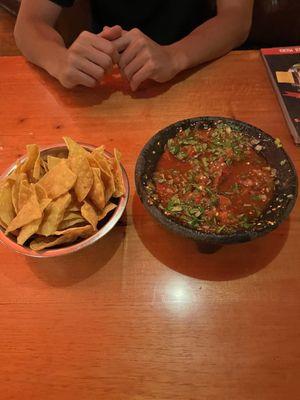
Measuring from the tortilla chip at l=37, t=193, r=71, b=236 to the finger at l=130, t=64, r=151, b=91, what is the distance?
59 centimetres

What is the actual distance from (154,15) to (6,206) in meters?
1.19

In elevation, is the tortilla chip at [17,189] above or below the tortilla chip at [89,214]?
above

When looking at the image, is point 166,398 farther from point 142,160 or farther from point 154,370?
point 142,160

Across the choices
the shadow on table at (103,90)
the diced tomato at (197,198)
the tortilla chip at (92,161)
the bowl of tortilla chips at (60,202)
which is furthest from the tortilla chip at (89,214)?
the shadow on table at (103,90)

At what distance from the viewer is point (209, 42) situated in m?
1.28

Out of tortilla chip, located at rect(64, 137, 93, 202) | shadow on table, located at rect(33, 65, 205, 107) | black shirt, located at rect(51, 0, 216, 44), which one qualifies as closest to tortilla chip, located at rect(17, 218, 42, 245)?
tortilla chip, located at rect(64, 137, 93, 202)

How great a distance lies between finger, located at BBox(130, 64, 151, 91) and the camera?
1.17 m

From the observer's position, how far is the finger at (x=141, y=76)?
3.84 ft

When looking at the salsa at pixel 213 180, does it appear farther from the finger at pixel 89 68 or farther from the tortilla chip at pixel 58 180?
the finger at pixel 89 68

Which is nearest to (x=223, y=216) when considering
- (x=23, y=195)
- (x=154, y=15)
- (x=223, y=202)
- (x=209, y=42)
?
(x=223, y=202)

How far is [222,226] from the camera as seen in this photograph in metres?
0.76

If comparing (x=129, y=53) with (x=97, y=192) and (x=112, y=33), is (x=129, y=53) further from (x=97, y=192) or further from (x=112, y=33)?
(x=97, y=192)

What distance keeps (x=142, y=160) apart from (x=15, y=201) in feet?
0.98

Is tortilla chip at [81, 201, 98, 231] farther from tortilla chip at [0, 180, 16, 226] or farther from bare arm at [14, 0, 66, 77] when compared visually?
bare arm at [14, 0, 66, 77]
